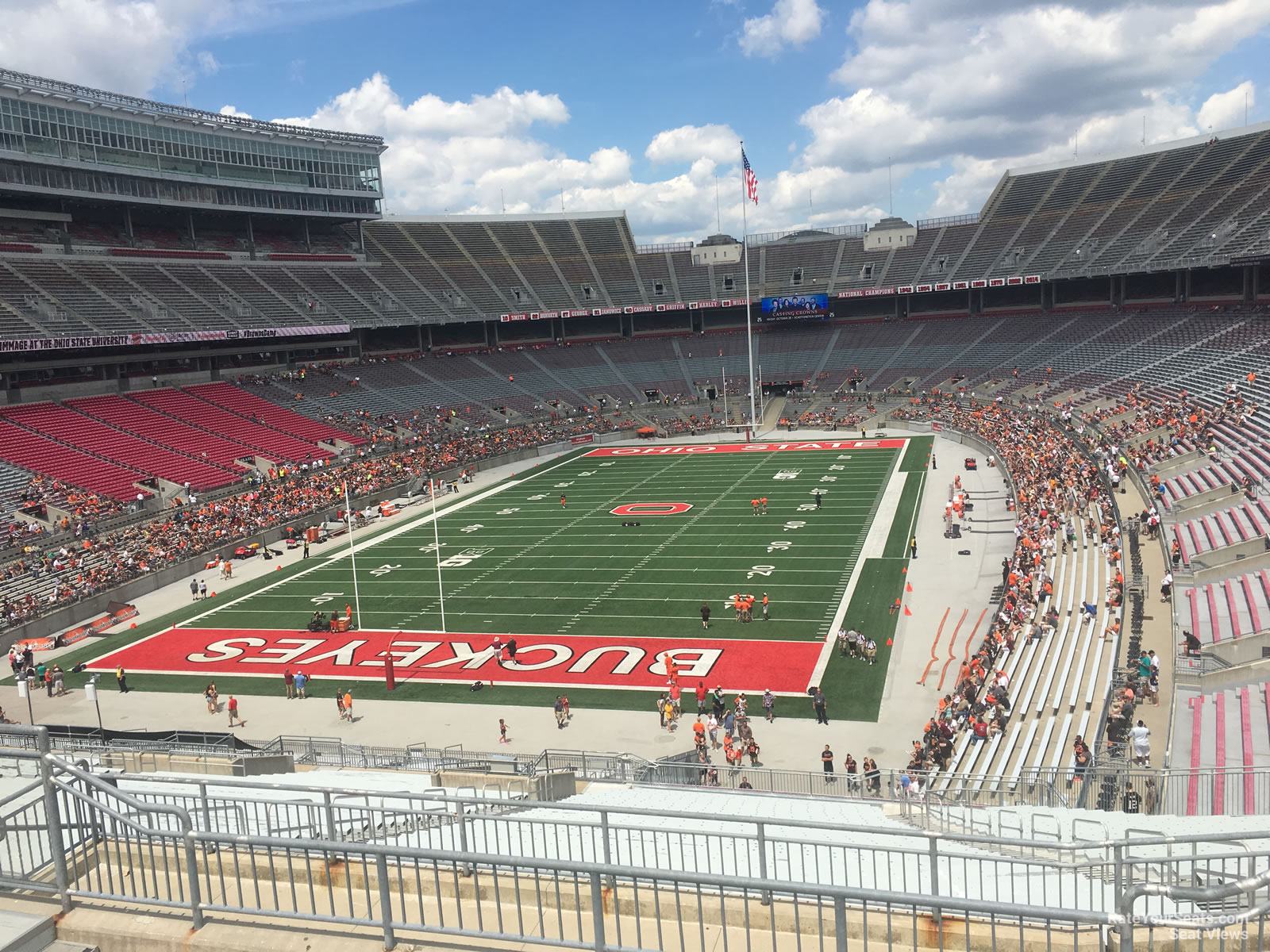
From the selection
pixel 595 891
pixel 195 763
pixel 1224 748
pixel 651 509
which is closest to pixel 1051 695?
pixel 1224 748

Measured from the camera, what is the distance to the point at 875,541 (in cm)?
3419

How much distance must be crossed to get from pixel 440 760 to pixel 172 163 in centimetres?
5789

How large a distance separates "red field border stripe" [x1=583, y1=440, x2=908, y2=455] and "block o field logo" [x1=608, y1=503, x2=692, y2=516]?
1485 centimetres

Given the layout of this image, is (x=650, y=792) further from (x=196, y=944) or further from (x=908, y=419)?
(x=908, y=419)

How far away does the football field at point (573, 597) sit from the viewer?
24609 millimetres

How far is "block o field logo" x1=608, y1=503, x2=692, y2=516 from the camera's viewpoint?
41281 millimetres

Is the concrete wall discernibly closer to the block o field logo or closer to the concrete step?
the concrete step

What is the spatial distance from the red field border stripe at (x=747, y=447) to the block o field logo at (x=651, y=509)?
1485 centimetres

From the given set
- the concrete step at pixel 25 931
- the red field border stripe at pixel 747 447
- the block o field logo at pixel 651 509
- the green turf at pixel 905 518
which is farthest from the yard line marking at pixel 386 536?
the concrete step at pixel 25 931

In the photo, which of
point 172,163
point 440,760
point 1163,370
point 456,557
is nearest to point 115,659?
point 456,557

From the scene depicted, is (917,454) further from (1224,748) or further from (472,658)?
(1224,748)

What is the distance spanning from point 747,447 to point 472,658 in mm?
35248

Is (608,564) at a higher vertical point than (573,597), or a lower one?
higher

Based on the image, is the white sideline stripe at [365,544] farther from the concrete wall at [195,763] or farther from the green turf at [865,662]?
the green turf at [865,662]
